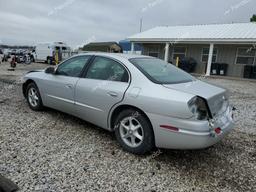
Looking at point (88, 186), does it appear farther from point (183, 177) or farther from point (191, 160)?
point (191, 160)

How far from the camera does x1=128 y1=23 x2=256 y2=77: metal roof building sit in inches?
571

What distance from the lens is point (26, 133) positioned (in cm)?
379

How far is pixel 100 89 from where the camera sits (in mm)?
3457

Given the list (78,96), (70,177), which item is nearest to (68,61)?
(78,96)

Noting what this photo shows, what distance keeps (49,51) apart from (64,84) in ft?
66.8

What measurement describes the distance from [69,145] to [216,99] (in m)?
2.28

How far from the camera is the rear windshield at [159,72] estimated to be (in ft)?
10.5

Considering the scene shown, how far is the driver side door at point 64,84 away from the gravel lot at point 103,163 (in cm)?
43

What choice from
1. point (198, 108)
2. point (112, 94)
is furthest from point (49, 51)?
point (198, 108)

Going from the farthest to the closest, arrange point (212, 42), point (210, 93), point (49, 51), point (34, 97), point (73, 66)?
point (49, 51), point (212, 42), point (34, 97), point (73, 66), point (210, 93)

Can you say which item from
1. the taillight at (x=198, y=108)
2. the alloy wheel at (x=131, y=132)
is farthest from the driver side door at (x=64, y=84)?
the taillight at (x=198, y=108)

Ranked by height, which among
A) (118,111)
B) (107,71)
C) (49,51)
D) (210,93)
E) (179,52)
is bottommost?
(118,111)

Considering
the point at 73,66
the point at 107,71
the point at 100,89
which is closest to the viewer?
the point at 100,89

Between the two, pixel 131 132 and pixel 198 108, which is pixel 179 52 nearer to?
pixel 131 132
